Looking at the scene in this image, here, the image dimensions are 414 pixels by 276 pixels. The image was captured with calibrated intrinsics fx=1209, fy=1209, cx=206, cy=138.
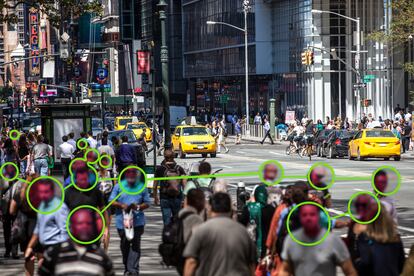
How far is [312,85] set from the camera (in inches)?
3738

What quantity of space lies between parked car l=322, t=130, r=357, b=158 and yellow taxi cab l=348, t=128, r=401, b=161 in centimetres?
316

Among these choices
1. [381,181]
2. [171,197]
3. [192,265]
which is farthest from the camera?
[171,197]

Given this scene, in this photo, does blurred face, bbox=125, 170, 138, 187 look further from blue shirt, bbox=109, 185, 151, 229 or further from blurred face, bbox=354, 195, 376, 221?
blurred face, bbox=354, 195, 376, 221

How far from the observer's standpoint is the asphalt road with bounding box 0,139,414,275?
19016mm

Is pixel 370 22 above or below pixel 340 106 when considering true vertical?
above

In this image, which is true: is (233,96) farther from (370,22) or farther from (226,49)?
(370,22)

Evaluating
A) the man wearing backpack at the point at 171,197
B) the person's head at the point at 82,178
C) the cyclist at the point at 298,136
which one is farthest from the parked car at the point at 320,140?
the person's head at the point at 82,178

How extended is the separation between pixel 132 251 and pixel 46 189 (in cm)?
464

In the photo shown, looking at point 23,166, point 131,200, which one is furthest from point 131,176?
point 23,166

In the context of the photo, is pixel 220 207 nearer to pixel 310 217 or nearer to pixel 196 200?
pixel 196 200

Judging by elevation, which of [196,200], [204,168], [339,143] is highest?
[204,168]

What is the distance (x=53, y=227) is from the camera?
527 inches

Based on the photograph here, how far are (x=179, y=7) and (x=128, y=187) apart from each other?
133 meters

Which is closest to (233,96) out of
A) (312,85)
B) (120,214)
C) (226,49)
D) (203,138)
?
(226,49)
